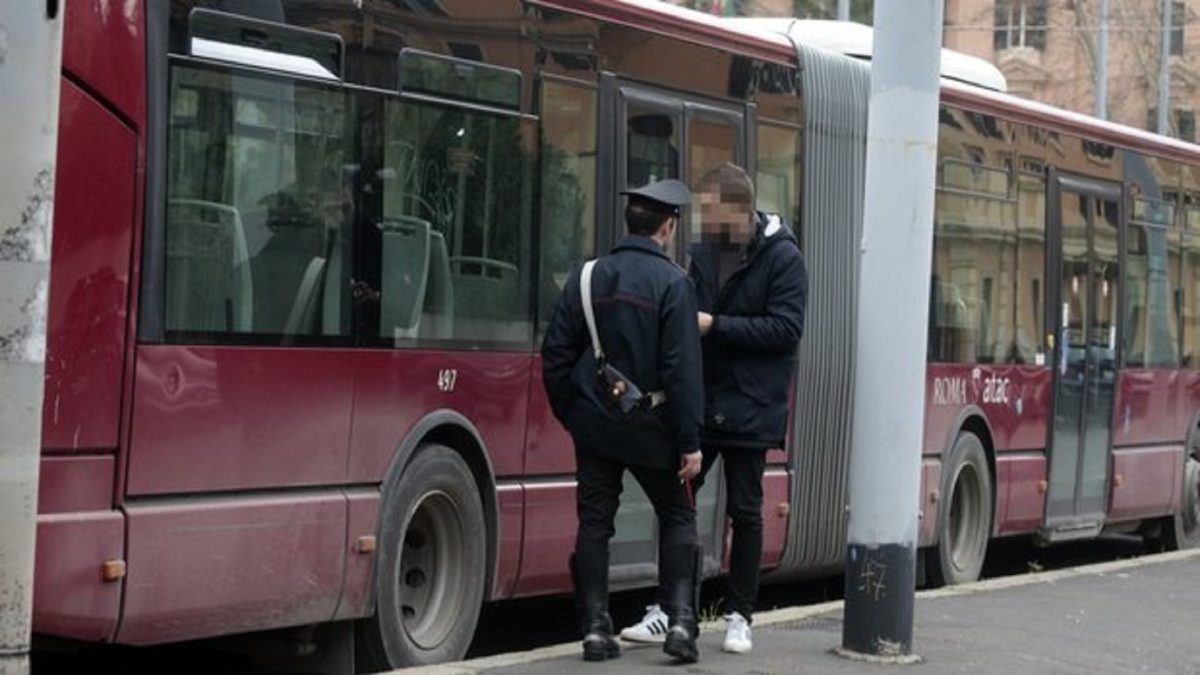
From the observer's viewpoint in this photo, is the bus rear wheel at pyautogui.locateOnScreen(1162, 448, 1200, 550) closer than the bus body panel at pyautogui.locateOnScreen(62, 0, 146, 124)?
No

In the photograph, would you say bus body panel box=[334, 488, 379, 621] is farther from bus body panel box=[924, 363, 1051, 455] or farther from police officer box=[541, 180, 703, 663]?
bus body panel box=[924, 363, 1051, 455]

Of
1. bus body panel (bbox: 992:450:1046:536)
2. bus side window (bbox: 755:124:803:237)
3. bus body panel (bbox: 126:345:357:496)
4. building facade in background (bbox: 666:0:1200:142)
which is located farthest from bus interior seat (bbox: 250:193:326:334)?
building facade in background (bbox: 666:0:1200:142)

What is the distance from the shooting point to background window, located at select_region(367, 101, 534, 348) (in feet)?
30.6

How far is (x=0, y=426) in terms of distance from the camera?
220 inches

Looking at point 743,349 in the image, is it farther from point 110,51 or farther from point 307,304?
point 110,51

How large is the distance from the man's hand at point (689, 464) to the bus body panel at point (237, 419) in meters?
1.27

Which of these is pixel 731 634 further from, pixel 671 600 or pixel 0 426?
pixel 0 426

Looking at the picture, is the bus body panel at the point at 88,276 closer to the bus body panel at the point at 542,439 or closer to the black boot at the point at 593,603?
the black boot at the point at 593,603

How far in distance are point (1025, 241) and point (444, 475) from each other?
722cm

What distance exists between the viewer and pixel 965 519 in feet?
49.6

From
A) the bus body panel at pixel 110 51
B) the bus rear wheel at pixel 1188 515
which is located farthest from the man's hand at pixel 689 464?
the bus rear wheel at pixel 1188 515

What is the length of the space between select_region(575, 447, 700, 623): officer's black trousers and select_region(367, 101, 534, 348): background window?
3.34 feet

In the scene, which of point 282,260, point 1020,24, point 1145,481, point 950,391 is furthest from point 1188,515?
point 1020,24

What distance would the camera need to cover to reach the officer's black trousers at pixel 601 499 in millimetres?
8781
